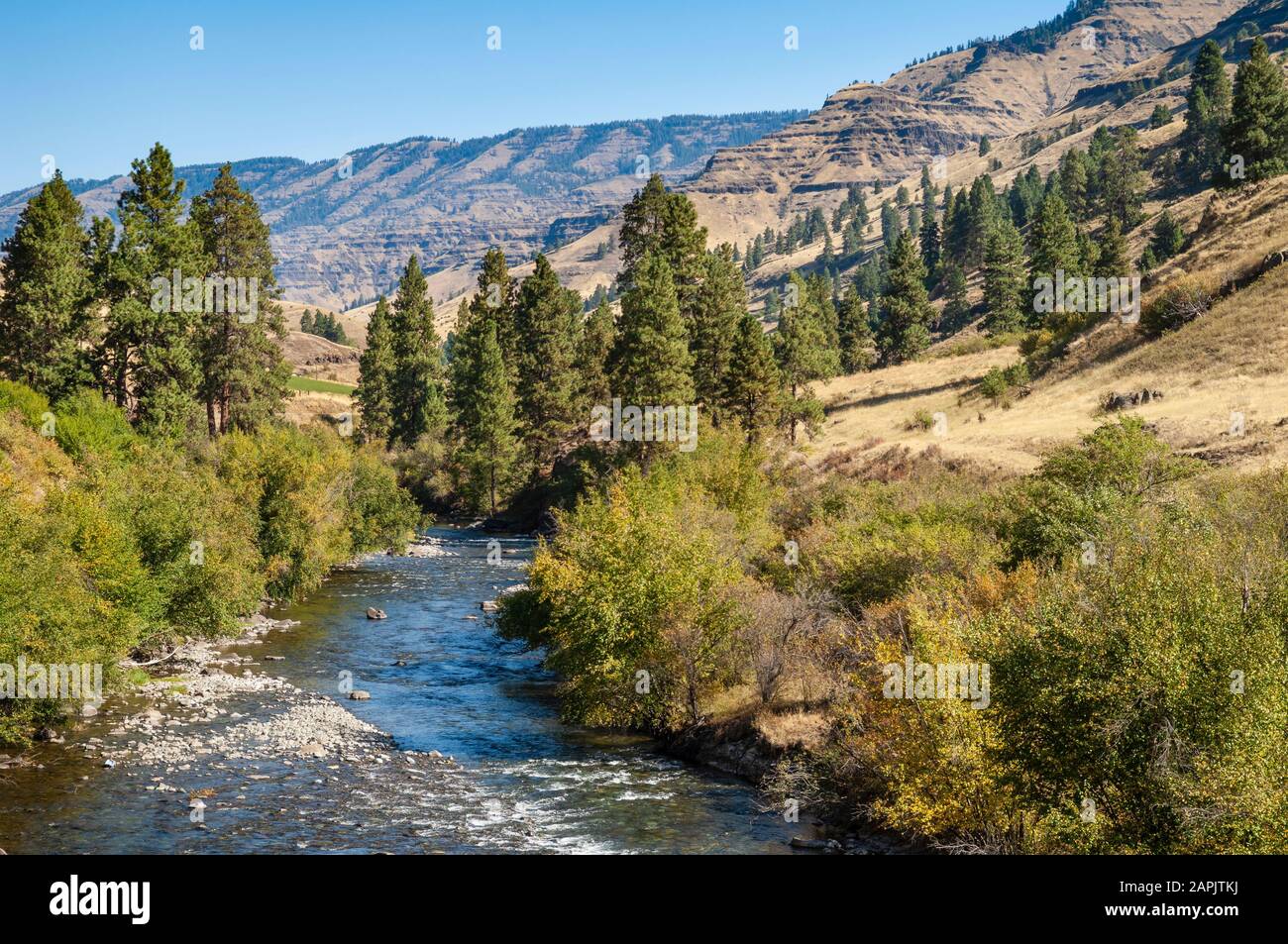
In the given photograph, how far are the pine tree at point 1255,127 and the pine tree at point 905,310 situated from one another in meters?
34.0

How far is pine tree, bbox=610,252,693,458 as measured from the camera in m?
69.5

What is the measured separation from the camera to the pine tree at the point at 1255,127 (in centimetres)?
9481

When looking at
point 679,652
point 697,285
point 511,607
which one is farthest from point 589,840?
point 697,285

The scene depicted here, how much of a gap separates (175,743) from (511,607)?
56.6ft

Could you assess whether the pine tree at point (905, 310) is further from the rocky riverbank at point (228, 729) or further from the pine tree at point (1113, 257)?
the rocky riverbank at point (228, 729)

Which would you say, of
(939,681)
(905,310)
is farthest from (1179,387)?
(905,310)

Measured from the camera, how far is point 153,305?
2466 inches

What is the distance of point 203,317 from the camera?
70.7 metres

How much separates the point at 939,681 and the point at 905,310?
348ft

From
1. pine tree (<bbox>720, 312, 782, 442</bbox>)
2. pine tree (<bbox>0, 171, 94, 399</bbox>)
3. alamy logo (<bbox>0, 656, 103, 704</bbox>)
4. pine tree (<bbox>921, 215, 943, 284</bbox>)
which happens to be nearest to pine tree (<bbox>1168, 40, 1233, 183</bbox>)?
pine tree (<bbox>921, 215, 943, 284</bbox>)

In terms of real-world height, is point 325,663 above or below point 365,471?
below

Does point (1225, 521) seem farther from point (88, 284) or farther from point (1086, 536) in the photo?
point (88, 284)

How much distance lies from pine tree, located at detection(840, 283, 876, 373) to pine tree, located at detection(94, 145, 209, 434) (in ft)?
276

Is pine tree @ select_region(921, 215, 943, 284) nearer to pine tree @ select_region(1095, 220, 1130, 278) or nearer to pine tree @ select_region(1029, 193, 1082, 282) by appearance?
pine tree @ select_region(1095, 220, 1130, 278)
